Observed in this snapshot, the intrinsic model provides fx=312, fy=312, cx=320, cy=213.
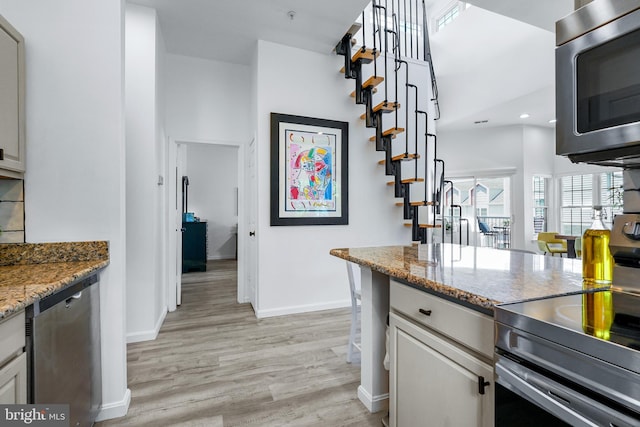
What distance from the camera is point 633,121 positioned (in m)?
0.82

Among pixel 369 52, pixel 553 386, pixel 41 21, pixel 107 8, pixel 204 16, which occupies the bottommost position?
pixel 553 386

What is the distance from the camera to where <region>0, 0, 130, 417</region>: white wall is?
1.68 meters

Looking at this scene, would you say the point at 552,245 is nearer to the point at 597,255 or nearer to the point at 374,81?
the point at 374,81

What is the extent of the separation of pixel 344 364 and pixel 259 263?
5.04 ft

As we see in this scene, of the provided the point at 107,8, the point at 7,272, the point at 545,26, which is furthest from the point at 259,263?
the point at 545,26

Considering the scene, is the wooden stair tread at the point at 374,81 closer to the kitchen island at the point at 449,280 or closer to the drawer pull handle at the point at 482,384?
the kitchen island at the point at 449,280

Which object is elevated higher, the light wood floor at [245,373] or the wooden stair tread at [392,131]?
the wooden stair tread at [392,131]

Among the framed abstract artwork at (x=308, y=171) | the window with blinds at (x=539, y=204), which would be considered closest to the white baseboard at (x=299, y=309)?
the framed abstract artwork at (x=308, y=171)

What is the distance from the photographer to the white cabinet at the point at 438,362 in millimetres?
996

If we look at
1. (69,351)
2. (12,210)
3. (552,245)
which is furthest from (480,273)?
(552,245)

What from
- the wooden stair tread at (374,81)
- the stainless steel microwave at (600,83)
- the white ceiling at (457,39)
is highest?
the white ceiling at (457,39)

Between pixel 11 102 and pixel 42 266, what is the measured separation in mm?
828

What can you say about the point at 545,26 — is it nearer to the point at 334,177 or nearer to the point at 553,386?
the point at 334,177

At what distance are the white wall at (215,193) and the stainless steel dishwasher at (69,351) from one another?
637 cm
